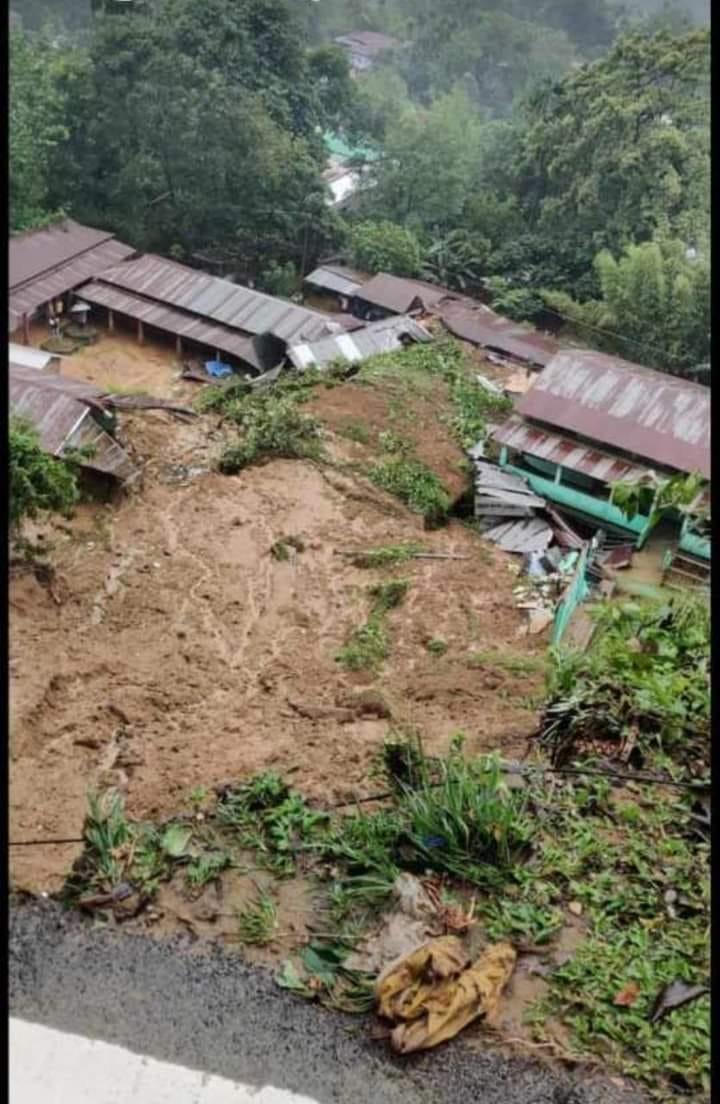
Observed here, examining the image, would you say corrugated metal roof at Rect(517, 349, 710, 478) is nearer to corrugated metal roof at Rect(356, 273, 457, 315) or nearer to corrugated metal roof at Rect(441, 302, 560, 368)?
corrugated metal roof at Rect(441, 302, 560, 368)

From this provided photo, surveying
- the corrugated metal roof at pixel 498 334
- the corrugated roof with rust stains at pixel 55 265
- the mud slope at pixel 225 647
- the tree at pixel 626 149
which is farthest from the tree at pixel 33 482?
the tree at pixel 626 149

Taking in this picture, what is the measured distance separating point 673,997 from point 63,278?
773 inches

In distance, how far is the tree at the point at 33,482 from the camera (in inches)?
393

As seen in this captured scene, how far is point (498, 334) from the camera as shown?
69.9ft

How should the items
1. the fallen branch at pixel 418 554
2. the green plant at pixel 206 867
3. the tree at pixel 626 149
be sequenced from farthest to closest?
the tree at pixel 626 149, the fallen branch at pixel 418 554, the green plant at pixel 206 867

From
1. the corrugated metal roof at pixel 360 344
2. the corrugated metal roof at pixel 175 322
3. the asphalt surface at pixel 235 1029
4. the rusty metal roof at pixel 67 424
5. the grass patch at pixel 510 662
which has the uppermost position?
the asphalt surface at pixel 235 1029

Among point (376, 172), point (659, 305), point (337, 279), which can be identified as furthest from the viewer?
point (376, 172)

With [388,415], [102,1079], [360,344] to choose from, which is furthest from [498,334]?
[102,1079]

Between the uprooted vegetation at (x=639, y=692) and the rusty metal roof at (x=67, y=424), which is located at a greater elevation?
the uprooted vegetation at (x=639, y=692)

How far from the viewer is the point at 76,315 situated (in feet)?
70.1

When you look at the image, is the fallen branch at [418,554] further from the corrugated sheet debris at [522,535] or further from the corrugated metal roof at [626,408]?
the corrugated metal roof at [626,408]

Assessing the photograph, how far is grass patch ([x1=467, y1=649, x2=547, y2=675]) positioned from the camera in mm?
10023

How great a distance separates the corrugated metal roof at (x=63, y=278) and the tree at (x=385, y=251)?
223 inches

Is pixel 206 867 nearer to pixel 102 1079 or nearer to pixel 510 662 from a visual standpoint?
pixel 102 1079
